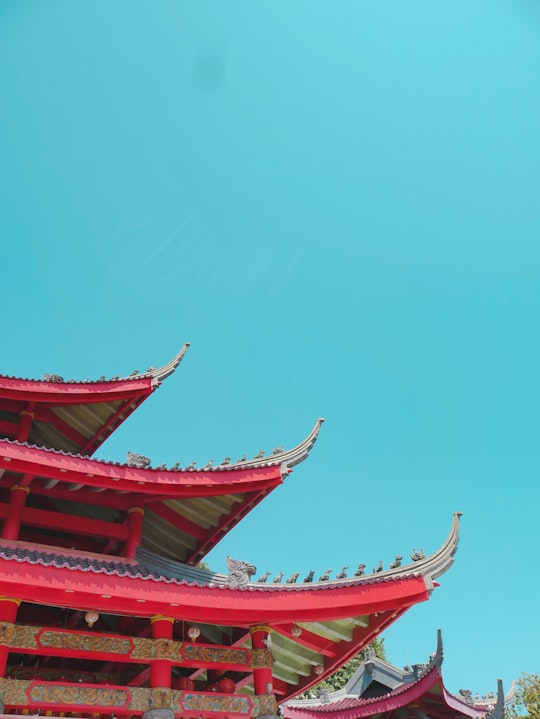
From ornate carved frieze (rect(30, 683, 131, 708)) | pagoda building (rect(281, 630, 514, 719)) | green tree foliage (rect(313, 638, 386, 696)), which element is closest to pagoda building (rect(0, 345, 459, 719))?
ornate carved frieze (rect(30, 683, 131, 708))

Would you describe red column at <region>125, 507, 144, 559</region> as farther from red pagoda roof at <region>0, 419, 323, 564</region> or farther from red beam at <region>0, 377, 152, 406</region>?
red beam at <region>0, 377, 152, 406</region>

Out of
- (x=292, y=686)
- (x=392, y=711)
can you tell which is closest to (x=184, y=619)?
(x=292, y=686)

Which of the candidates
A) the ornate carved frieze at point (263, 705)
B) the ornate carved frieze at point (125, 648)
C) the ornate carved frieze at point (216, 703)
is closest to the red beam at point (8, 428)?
the ornate carved frieze at point (125, 648)

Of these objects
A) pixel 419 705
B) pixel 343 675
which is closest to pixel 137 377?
pixel 419 705

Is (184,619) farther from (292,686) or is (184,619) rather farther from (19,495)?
(292,686)

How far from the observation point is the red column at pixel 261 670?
1050 centimetres

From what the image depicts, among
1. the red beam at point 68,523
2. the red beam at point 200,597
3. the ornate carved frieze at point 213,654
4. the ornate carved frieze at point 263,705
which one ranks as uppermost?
the red beam at point 68,523

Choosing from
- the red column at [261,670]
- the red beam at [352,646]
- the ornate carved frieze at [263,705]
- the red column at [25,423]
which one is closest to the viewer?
the ornate carved frieze at [263,705]

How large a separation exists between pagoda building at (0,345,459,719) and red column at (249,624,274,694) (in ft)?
0.08

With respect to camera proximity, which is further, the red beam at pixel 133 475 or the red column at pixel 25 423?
the red column at pixel 25 423

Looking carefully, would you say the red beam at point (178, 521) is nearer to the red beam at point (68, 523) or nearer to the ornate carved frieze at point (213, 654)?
the red beam at point (68, 523)

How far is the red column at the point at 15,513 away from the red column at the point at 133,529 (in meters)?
2.13

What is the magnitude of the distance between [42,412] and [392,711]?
11.9m

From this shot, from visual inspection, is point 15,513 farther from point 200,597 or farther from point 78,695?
point 200,597
